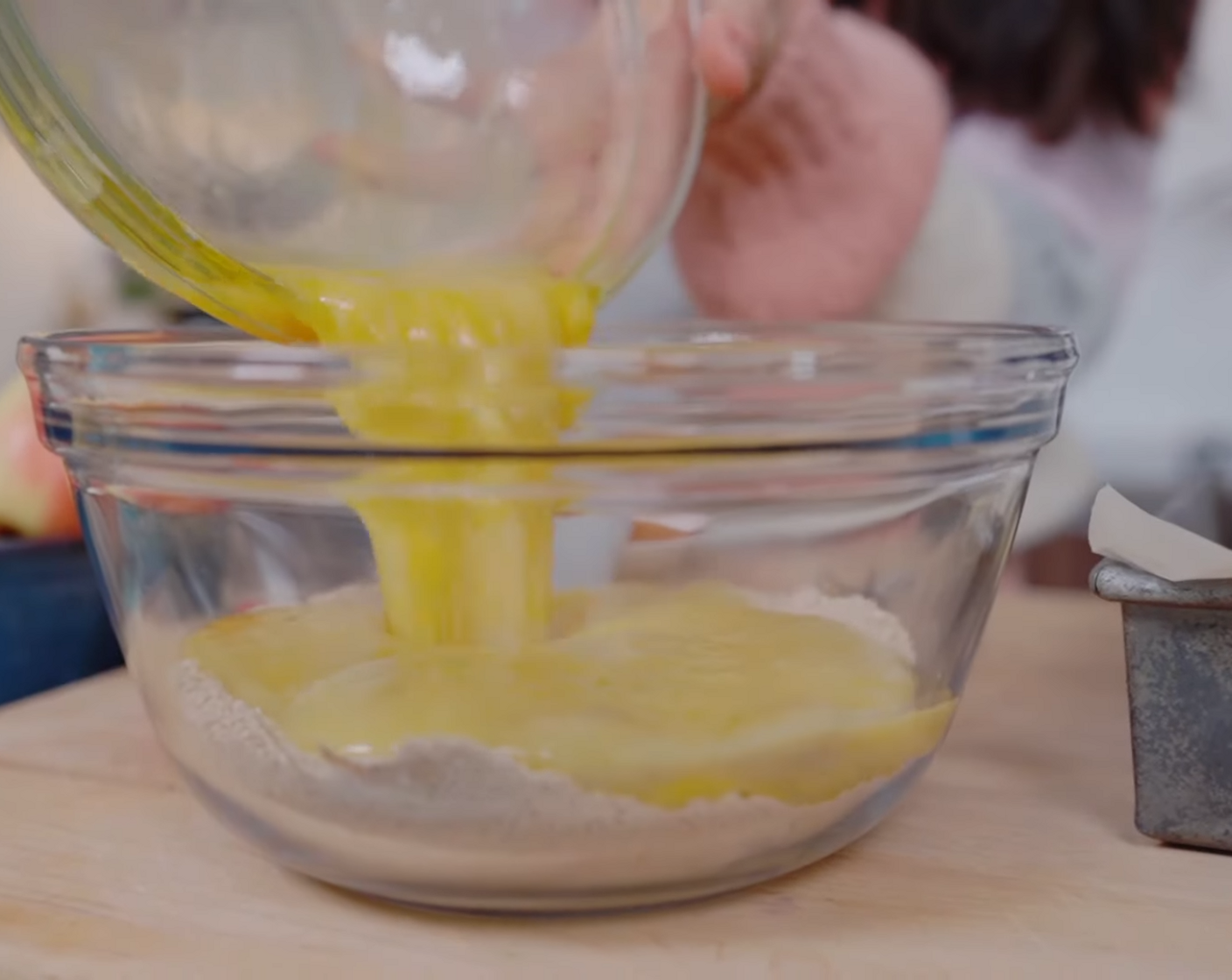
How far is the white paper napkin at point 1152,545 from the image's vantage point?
334 millimetres

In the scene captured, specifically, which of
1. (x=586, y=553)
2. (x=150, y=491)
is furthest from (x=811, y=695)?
(x=150, y=491)

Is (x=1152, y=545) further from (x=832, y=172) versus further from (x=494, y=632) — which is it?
(x=832, y=172)

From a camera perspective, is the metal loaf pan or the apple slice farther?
the apple slice

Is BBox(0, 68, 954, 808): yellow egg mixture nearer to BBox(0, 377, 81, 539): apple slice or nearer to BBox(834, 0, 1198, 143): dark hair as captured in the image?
BBox(0, 377, 81, 539): apple slice

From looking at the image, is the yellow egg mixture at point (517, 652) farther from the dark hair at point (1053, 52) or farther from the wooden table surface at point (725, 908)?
the dark hair at point (1053, 52)

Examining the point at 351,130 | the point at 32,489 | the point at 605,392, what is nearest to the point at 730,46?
the point at 351,130

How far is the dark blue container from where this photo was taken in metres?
0.60

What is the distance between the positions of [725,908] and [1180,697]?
0.47 ft

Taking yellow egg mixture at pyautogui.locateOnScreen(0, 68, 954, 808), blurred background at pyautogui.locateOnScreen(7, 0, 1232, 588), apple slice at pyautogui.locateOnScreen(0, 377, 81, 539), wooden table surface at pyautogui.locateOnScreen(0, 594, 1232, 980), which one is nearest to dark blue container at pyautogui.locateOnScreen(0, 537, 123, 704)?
apple slice at pyautogui.locateOnScreen(0, 377, 81, 539)

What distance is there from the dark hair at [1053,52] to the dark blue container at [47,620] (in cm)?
57

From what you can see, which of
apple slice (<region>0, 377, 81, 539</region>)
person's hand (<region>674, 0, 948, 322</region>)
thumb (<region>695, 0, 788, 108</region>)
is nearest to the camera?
thumb (<region>695, 0, 788, 108</region>)

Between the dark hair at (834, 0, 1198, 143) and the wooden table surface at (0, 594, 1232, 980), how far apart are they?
0.47 meters

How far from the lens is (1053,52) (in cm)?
77

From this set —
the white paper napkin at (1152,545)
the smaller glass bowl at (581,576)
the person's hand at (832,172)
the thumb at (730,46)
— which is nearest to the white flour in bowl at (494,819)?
the smaller glass bowl at (581,576)
